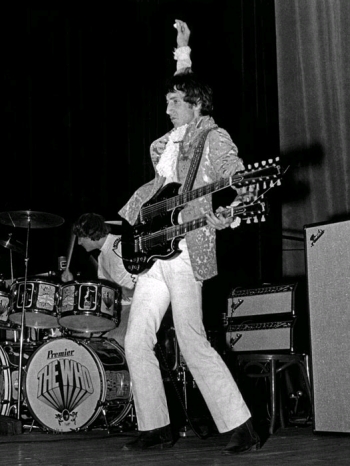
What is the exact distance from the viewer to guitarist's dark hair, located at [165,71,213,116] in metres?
2.93

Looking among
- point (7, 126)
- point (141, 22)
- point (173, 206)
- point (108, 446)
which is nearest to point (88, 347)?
point (108, 446)

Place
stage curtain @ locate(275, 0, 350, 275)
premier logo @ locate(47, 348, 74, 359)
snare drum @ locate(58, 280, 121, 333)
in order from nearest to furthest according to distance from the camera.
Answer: snare drum @ locate(58, 280, 121, 333), premier logo @ locate(47, 348, 74, 359), stage curtain @ locate(275, 0, 350, 275)

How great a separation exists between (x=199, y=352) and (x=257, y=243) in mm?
2606

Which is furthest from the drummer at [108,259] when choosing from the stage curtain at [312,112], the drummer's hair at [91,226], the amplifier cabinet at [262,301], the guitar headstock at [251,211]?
the guitar headstock at [251,211]

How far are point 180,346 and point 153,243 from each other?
1.45 feet

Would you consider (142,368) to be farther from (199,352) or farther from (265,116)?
(265,116)

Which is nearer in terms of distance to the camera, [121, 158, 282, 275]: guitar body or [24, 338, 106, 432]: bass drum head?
[121, 158, 282, 275]: guitar body

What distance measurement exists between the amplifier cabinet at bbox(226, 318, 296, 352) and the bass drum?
0.88 m

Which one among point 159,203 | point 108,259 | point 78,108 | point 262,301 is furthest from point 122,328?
point 78,108

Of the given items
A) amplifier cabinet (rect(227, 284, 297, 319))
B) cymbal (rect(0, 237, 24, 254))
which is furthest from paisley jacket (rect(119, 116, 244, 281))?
cymbal (rect(0, 237, 24, 254))

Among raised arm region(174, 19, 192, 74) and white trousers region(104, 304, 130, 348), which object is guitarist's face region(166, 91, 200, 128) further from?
white trousers region(104, 304, 130, 348)

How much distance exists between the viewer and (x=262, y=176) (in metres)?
2.49

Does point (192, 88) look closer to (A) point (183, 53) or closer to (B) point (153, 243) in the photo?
(A) point (183, 53)

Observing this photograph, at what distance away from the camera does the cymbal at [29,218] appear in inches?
181
